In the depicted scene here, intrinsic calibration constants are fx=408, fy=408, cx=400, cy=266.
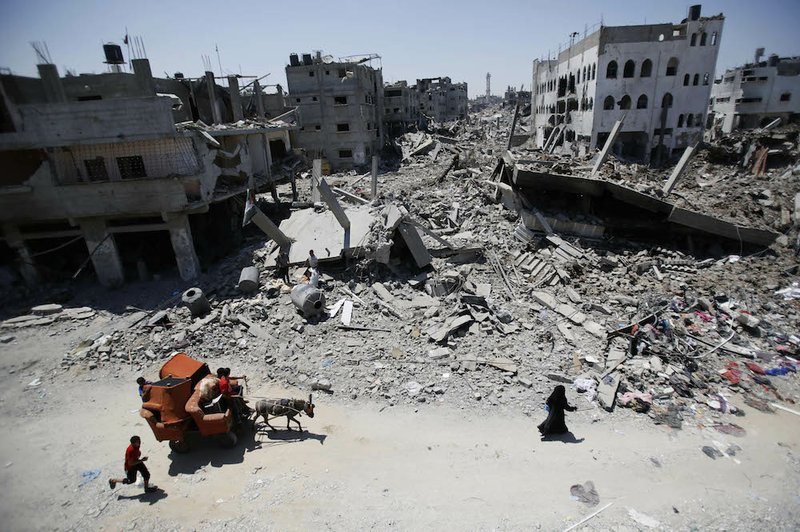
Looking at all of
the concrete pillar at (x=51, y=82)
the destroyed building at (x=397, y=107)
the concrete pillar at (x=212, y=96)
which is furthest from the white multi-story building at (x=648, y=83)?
the concrete pillar at (x=51, y=82)

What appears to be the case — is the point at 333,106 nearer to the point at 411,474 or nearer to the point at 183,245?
the point at 183,245

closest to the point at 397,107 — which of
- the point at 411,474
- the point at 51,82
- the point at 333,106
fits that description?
the point at 333,106

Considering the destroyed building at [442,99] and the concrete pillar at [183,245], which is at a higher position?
the destroyed building at [442,99]

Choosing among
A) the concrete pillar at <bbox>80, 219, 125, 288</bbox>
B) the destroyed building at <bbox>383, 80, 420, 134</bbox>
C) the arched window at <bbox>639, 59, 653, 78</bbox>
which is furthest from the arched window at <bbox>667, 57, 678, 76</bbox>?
the concrete pillar at <bbox>80, 219, 125, 288</bbox>

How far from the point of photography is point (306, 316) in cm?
1163

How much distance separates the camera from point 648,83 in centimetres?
3266

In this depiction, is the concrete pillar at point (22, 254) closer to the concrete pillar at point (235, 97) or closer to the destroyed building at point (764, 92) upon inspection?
the concrete pillar at point (235, 97)

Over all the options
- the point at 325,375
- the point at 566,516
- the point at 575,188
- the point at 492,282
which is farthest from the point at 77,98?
the point at 566,516

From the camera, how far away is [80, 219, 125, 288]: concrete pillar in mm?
14438

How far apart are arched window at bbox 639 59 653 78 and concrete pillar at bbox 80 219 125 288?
37682mm

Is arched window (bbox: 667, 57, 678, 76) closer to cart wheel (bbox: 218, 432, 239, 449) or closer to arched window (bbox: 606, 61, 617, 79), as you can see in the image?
arched window (bbox: 606, 61, 617, 79)

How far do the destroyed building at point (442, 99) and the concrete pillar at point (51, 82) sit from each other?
188 ft

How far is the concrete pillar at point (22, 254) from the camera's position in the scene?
565 inches

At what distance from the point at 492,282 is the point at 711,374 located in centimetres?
599
